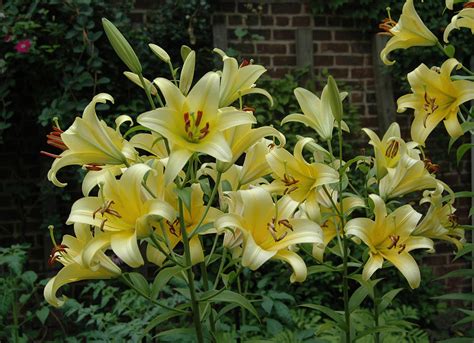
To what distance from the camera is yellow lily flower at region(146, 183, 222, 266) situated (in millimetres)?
939

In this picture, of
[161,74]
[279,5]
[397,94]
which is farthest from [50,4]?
[397,94]

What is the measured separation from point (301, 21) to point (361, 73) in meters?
0.42

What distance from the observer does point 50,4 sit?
303 cm

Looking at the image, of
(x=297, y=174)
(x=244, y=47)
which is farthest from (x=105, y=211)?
(x=244, y=47)

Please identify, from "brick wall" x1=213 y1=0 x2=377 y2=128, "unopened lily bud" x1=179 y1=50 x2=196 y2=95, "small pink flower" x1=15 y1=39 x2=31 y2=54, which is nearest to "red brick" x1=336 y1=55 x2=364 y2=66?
"brick wall" x1=213 y1=0 x2=377 y2=128

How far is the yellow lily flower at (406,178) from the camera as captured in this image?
1.07 meters

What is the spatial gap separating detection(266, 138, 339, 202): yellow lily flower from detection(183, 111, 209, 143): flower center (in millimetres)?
139

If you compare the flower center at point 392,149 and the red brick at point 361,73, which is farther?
the red brick at point 361,73

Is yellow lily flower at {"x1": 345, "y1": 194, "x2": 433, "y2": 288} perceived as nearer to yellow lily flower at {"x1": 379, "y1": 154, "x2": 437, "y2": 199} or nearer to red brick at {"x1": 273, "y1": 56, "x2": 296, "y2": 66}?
yellow lily flower at {"x1": 379, "y1": 154, "x2": 437, "y2": 199}

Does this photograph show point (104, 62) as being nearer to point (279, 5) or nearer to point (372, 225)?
point (279, 5)

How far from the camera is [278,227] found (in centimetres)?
91

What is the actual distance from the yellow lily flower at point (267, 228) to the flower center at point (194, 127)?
0.31 ft

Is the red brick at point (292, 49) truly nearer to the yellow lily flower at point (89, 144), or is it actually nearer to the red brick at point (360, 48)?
the red brick at point (360, 48)

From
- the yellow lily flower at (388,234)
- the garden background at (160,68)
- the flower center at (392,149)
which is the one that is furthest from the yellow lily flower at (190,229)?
the garden background at (160,68)
